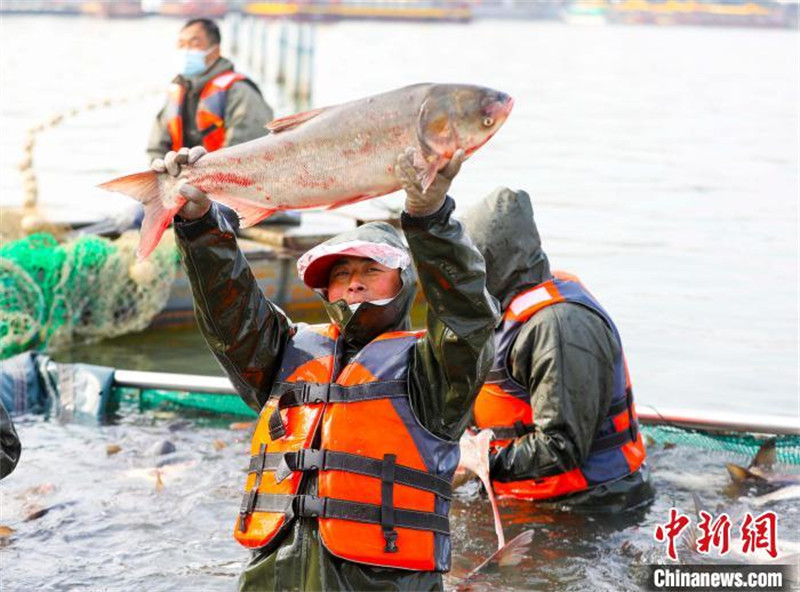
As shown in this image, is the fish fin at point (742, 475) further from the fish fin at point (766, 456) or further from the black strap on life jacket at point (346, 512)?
the black strap on life jacket at point (346, 512)

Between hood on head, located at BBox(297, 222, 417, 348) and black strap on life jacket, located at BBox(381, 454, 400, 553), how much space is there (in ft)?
1.54

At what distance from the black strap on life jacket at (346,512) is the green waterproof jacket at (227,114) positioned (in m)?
6.87

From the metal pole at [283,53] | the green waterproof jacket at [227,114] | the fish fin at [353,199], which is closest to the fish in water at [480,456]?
the fish fin at [353,199]

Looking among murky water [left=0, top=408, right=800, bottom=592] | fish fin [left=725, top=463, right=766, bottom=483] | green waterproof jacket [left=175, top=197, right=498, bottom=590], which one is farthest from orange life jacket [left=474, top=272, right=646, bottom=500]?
green waterproof jacket [left=175, top=197, right=498, bottom=590]

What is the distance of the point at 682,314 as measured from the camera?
44.3 ft

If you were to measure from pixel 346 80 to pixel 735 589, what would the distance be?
1316 inches

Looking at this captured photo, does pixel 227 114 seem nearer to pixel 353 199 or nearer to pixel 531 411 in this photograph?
pixel 531 411

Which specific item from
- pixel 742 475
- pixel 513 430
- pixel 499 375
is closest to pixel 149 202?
pixel 499 375

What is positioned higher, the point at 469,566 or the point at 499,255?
the point at 499,255

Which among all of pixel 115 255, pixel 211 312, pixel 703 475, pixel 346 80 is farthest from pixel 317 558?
pixel 346 80

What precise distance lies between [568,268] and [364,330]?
10896 millimetres

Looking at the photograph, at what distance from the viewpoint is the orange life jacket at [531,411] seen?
6.11 m

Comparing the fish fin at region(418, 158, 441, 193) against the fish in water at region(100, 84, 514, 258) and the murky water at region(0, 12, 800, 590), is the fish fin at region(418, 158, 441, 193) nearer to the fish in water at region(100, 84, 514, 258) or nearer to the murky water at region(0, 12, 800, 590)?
the fish in water at region(100, 84, 514, 258)

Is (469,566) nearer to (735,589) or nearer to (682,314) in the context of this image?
(735,589)
